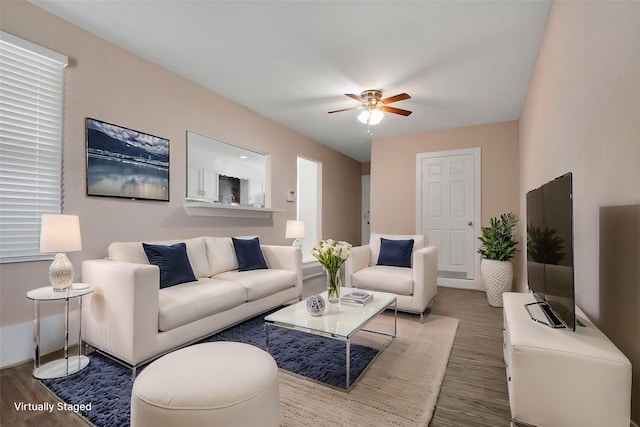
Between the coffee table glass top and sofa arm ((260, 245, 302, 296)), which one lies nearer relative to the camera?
the coffee table glass top

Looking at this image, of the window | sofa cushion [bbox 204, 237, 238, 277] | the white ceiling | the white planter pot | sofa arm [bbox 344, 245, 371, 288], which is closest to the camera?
the window

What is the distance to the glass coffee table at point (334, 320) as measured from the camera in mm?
1859

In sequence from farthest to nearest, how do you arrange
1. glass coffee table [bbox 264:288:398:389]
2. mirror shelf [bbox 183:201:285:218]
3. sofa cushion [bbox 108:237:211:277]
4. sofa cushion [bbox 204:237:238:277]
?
mirror shelf [bbox 183:201:285:218], sofa cushion [bbox 204:237:238:277], sofa cushion [bbox 108:237:211:277], glass coffee table [bbox 264:288:398:389]

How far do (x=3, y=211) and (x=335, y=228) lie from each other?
5.13m

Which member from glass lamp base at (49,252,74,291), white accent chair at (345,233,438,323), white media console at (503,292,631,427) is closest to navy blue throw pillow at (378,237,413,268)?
white accent chair at (345,233,438,323)

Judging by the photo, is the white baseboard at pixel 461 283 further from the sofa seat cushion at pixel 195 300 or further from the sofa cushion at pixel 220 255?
the sofa seat cushion at pixel 195 300

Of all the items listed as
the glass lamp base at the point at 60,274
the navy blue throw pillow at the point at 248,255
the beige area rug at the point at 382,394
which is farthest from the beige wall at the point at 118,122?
the beige area rug at the point at 382,394

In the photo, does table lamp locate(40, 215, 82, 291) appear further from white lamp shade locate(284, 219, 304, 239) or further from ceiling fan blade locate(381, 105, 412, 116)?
ceiling fan blade locate(381, 105, 412, 116)

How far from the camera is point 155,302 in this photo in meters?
2.05

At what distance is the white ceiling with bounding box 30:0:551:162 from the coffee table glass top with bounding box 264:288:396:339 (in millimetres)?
2219

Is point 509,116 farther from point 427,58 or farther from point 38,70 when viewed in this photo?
point 38,70

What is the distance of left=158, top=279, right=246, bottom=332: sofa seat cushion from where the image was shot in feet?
7.02

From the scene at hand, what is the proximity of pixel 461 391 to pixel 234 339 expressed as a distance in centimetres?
175

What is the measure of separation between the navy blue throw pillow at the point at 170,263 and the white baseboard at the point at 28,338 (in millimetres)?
696
